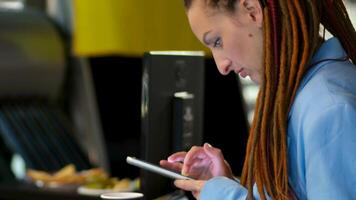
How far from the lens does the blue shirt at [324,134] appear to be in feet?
5.04

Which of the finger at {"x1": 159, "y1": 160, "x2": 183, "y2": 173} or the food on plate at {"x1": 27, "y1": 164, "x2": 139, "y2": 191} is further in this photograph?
the food on plate at {"x1": 27, "y1": 164, "x2": 139, "y2": 191}

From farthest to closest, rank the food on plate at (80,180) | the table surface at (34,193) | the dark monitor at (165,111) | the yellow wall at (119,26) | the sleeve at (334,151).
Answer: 1. the yellow wall at (119,26)
2. the food on plate at (80,180)
3. the table surface at (34,193)
4. the dark monitor at (165,111)
5. the sleeve at (334,151)

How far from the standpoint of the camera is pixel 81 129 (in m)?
5.28

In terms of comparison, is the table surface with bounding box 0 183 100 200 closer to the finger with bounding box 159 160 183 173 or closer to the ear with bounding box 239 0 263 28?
the finger with bounding box 159 160 183 173

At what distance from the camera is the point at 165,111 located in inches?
97.5

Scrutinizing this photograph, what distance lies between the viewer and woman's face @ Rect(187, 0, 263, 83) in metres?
1.65

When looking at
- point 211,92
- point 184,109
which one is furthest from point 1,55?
point 184,109

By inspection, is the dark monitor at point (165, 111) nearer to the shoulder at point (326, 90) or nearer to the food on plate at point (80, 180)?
the shoulder at point (326, 90)

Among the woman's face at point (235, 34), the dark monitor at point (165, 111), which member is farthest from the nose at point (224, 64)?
the dark monitor at point (165, 111)

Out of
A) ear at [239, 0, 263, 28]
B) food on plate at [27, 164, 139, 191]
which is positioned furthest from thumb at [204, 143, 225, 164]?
food on plate at [27, 164, 139, 191]

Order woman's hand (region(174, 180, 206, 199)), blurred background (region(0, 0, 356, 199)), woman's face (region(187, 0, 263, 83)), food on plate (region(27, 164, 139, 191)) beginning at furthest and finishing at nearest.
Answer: blurred background (region(0, 0, 356, 199))
food on plate (region(27, 164, 139, 191))
woman's hand (region(174, 180, 206, 199))
woman's face (region(187, 0, 263, 83))

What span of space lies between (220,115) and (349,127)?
12.7ft

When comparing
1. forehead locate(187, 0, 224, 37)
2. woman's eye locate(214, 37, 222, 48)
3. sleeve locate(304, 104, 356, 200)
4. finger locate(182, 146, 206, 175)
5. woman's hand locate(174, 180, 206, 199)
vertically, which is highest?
forehead locate(187, 0, 224, 37)

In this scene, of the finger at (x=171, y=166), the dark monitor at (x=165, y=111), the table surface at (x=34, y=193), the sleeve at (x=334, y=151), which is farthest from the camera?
the table surface at (x=34, y=193)
